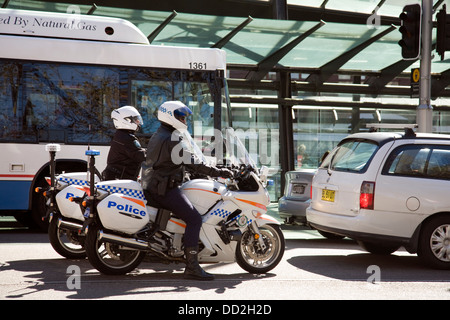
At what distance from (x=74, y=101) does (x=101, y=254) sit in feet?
16.4

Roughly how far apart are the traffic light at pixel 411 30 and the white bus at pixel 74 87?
3.22 meters

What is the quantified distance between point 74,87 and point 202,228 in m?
5.22

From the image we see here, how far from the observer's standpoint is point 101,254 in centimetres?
743

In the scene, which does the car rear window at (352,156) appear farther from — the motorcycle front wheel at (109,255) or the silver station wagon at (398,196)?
the motorcycle front wheel at (109,255)

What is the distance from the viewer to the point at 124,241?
718 centimetres

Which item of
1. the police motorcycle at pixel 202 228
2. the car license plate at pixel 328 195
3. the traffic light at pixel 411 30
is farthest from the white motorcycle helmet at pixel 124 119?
the traffic light at pixel 411 30

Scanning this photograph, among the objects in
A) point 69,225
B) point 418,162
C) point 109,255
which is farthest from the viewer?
point 418,162

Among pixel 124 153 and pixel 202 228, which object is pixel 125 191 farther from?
pixel 124 153

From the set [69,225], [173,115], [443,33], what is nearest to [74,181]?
[69,225]

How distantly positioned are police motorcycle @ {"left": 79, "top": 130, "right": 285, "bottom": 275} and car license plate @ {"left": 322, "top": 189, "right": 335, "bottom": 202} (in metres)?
1.26

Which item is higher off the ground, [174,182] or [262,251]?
[174,182]

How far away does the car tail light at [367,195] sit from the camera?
8.59 meters
